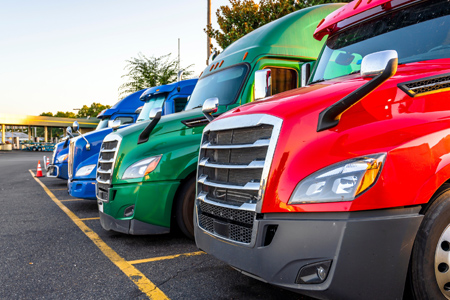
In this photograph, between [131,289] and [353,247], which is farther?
[131,289]

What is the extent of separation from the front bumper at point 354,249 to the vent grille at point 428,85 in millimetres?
782

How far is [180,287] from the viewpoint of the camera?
3619mm

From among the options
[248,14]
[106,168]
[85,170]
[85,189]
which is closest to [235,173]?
[106,168]

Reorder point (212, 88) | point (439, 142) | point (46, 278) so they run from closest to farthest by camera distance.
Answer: point (439, 142), point (46, 278), point (212, 88)

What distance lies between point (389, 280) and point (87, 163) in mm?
6396

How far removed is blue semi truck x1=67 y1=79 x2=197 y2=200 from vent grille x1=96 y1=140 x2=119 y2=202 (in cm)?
188

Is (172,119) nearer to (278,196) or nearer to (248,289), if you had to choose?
(248,289)

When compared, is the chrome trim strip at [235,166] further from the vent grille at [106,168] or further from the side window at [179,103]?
the side window at [179,103]

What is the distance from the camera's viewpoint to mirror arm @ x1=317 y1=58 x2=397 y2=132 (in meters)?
2.37

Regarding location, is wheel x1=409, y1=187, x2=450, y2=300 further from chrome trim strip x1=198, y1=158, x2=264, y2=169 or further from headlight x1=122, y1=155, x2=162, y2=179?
headlight x1=122, y1=155, x2=162, y2=179

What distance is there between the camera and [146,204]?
486 centimetres

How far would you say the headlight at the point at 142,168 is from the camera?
16.1ft

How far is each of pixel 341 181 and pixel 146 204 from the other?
10.0 ft

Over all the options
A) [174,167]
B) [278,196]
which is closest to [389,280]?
[278,196]
